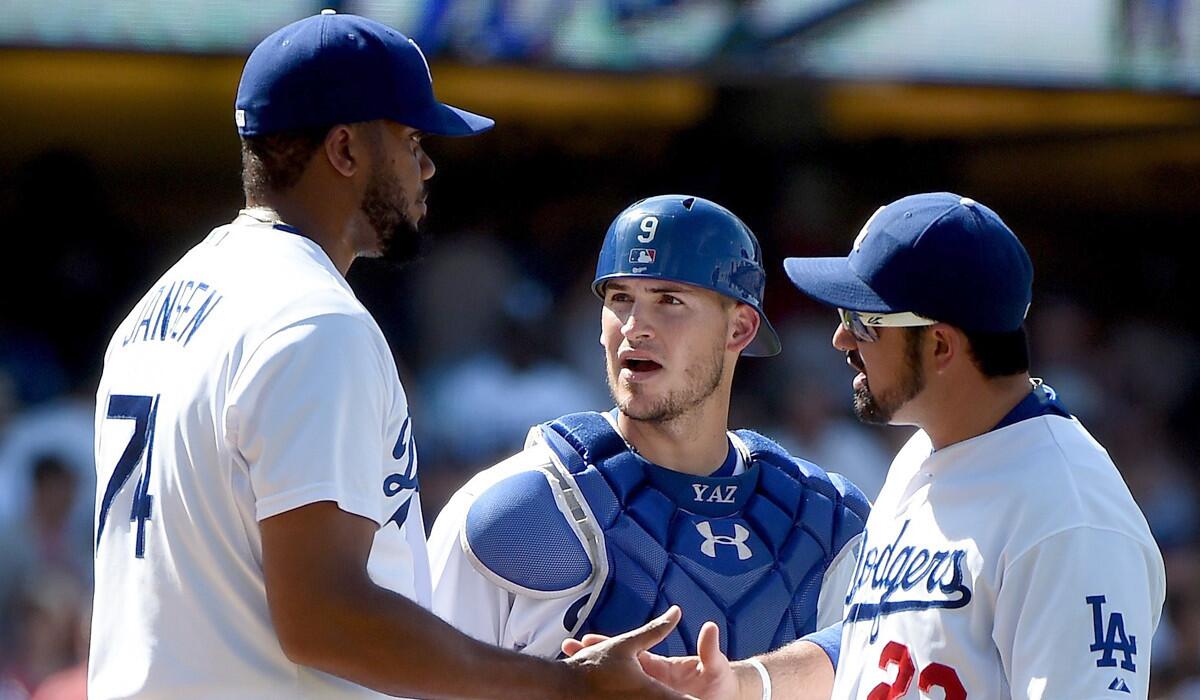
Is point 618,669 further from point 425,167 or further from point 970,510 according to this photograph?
point 425,167

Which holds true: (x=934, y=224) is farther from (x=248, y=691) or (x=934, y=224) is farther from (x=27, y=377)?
(x=27, y=377)

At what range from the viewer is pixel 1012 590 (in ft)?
6.93

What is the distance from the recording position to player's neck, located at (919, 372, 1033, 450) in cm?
236

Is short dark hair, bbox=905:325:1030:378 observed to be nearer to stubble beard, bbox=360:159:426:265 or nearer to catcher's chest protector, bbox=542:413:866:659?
catcher's chest protector, bbox=542:413:866:659

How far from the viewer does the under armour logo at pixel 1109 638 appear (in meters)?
2.04

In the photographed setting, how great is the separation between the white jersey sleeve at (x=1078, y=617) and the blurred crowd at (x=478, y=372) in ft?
13.0

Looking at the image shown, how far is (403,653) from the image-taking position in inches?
77.0

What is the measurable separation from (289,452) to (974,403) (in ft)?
3.44

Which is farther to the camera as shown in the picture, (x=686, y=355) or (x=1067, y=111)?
(x=1067, y=111)

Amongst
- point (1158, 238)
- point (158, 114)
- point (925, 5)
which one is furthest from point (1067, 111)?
point (158, 114)

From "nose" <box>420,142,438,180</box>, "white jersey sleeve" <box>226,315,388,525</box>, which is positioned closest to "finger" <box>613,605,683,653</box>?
"white jersey sleeve" <box>226,315,388,525</box>

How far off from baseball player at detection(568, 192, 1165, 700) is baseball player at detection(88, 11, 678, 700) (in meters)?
0.38

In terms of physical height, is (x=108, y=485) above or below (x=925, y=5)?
below

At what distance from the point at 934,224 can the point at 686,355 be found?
82cm
